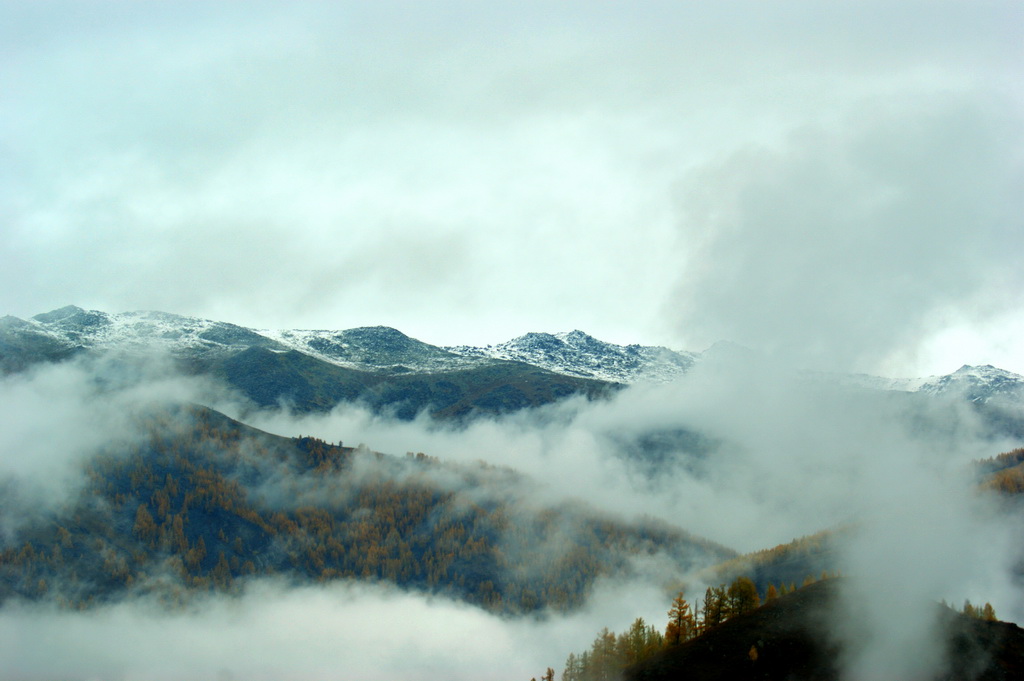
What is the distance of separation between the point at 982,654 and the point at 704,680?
6452 cm

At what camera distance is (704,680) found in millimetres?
198000

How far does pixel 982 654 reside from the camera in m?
198

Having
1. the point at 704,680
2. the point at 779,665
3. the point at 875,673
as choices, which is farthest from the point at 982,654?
the point at 704,680

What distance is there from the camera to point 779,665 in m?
199

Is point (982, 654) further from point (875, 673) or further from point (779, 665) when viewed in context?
point (779, 665)

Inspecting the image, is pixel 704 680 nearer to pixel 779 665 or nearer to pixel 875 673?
pixel 779 665

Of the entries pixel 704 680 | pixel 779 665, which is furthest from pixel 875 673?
pixel 704 680

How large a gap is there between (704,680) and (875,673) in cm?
3992

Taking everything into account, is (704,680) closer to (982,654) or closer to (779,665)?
(779,665)

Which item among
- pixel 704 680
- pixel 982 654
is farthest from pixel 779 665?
pixel 982 654

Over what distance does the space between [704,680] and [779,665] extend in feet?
59.2

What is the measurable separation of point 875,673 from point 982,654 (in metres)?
24.8
